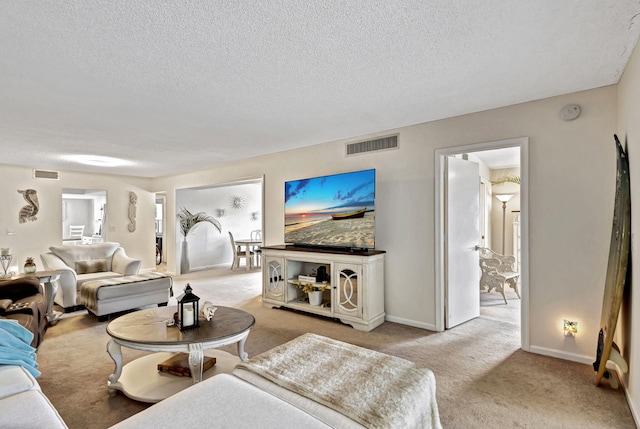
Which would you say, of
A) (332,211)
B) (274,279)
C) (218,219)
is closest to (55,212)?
(218,219)

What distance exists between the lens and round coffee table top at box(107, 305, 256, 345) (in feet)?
7.07

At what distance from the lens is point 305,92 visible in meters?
2.72

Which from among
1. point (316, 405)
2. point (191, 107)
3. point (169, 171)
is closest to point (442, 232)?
point (316, 405)

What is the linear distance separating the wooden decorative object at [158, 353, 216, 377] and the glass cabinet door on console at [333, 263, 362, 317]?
165 cm

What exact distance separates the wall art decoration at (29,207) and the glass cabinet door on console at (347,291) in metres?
6.16

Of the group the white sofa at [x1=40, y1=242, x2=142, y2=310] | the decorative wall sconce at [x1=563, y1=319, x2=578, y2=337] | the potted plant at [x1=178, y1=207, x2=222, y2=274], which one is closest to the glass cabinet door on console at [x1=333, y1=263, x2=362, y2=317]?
the decorative wall sconce at [x1=563, y1=319, x2=578, y2=337]

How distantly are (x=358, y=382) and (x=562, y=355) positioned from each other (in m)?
2.39

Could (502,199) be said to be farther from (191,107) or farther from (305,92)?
(191,107)

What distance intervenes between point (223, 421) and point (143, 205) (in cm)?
775

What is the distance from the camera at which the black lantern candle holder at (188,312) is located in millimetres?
2326

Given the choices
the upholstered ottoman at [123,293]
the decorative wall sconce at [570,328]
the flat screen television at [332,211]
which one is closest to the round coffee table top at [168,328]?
the upholstered ottoman at [123,293]

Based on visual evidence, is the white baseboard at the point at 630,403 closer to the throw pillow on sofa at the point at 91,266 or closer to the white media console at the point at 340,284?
the white media console at the point at 340,284

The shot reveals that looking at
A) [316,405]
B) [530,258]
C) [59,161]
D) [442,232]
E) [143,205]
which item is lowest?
[316,405]

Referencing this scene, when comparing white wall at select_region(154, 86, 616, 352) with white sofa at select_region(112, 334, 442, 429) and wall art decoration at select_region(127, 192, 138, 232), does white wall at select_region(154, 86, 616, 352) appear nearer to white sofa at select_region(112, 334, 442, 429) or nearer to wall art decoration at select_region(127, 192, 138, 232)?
white sofa at select_region(112, 334, 442, 429)
